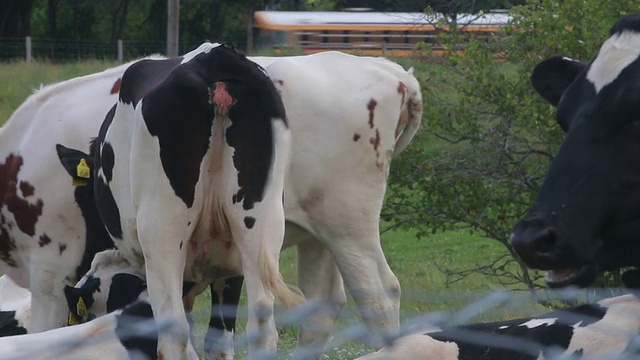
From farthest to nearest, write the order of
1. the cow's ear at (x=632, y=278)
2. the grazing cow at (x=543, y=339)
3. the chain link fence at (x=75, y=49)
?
the chain link fence at (x=75, y=49), the grazing cow at (x=543, y=339), the cow's ear at (x=632, y=278)

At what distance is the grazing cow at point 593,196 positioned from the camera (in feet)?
12.6

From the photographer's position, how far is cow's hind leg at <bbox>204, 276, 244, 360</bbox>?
21.8 ft

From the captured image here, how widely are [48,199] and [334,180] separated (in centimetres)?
189

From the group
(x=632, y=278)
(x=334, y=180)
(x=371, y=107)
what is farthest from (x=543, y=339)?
(x=371, y=107)

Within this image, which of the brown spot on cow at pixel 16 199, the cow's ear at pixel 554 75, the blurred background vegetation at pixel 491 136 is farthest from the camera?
the blurred background vegetation at pixel 491 136

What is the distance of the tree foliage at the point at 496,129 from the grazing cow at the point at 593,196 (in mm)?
5109

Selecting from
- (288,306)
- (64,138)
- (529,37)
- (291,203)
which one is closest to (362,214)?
(291,203)

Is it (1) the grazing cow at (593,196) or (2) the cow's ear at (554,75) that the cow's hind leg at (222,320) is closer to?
(2) the cow's ear at (554,75)

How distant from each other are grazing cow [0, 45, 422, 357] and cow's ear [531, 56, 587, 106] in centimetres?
192

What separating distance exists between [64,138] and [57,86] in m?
0.47

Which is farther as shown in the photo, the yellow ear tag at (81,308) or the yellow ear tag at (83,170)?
the yellow ear tag at (83,170)

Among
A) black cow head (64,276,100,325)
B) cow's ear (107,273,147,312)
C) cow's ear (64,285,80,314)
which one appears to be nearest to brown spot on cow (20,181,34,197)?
cow's ear (64,285,80,314)

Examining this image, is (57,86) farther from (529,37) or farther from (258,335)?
(529,37)

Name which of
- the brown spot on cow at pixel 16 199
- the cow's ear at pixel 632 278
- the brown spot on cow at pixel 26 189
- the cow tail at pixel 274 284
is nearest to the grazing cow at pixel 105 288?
the brown spot on cow at pixel 16 199
